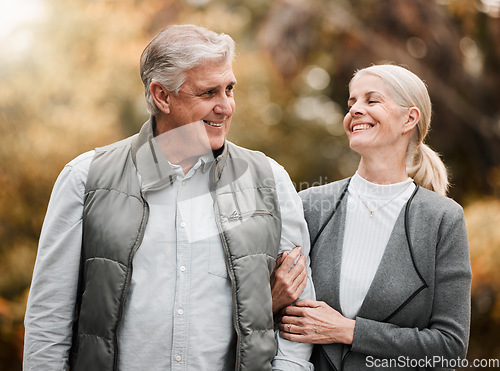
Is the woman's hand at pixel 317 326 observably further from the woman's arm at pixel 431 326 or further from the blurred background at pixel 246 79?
the blurred background at pixel 246 79

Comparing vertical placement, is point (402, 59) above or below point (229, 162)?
above

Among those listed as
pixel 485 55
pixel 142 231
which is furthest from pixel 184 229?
pixel 485 55

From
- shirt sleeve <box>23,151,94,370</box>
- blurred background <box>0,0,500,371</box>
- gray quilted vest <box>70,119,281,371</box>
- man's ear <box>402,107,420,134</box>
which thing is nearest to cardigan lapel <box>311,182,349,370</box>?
gray quilted vest <box>70,119,281,371</box>

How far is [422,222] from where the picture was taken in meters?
1.81

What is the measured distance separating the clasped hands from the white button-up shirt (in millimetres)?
214

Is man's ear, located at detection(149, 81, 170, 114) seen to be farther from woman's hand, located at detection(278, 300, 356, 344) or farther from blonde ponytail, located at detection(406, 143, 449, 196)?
blonde ponytail, located at detection(406, 143, 449, 196)

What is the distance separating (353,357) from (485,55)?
6.05 meters

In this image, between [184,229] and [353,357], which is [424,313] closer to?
[353,357]

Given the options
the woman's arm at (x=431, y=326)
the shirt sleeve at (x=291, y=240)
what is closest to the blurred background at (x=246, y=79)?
the shirt sleeve at (x=291, y=240)

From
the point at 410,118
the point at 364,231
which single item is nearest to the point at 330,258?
the point at 364,231

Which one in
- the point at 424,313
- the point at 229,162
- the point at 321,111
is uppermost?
the point at 321,111

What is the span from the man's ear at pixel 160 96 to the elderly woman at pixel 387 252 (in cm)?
65

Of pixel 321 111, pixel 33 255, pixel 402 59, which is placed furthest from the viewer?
pixel 321 111

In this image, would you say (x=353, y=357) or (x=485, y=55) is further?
(x=485, y=55)
